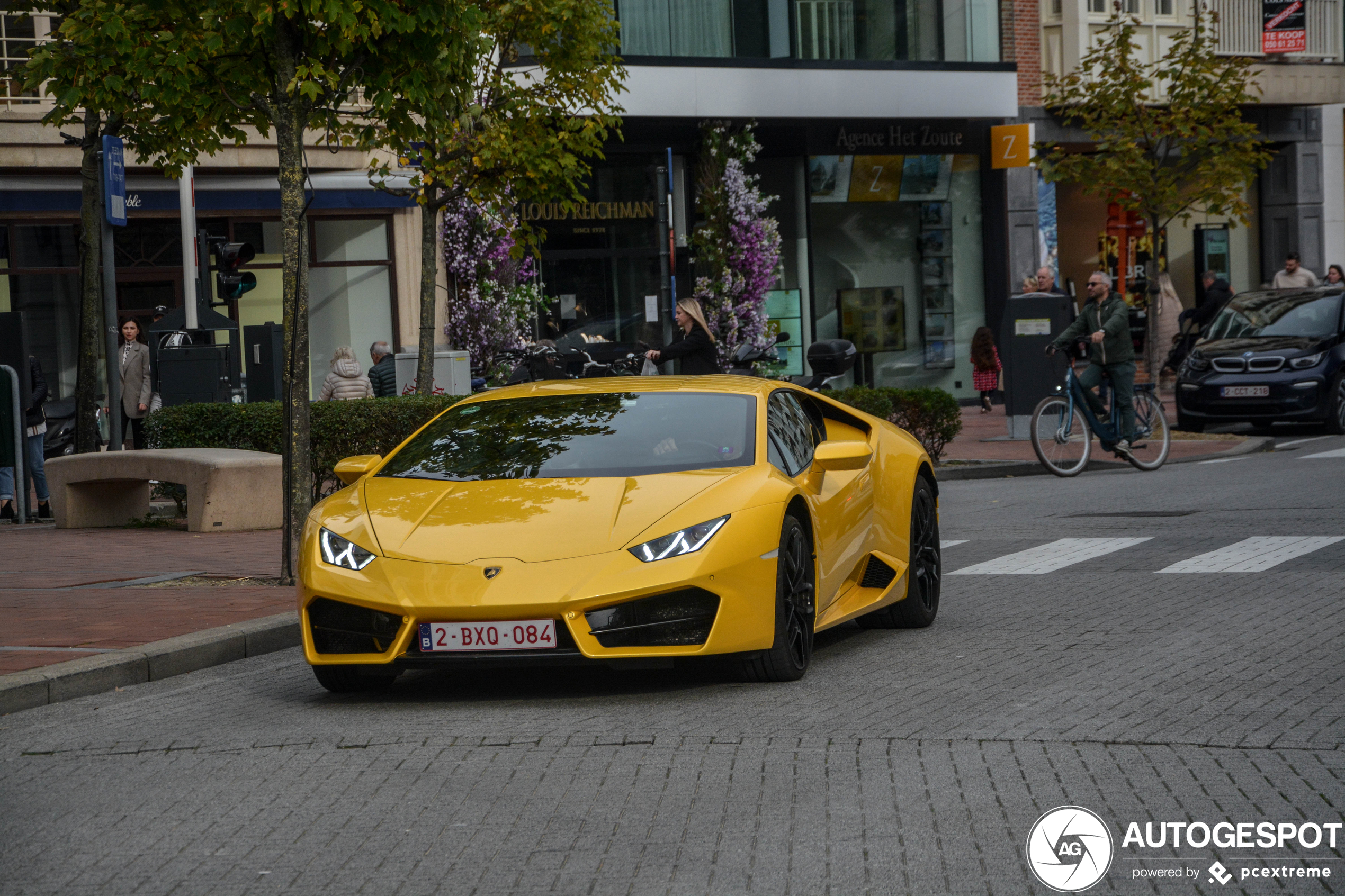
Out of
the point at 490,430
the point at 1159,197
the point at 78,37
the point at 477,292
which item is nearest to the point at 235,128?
the point at 78,37

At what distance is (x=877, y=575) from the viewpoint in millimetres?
8133

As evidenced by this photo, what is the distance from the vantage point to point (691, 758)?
5570mm

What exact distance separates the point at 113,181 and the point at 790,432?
9.52 meters

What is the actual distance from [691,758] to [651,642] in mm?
865

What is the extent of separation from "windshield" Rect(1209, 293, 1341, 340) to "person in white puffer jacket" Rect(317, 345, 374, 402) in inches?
441

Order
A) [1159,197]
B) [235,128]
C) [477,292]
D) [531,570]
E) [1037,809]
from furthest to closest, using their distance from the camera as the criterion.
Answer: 1. [477,292]
2. [1159,197]
3. [235,128]
4. [531,570]
5. [1037,809]

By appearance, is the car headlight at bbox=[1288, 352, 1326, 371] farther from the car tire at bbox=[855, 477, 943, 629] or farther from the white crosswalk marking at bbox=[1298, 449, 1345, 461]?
the car tire at bbox=[855, 477, 943, 629]

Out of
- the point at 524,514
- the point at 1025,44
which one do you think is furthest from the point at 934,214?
the point at 524,514

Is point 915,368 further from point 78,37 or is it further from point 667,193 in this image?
point 78,37

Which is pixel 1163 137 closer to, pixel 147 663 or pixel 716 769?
pixel 147 663

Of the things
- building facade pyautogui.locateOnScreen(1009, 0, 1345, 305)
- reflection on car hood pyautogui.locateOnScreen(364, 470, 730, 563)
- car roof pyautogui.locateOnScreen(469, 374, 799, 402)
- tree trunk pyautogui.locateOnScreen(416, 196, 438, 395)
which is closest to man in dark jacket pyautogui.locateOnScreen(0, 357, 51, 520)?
tree trunk pyautogui.locateOnScreen(416, 196, 438, 395)

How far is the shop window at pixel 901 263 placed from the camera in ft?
96.6

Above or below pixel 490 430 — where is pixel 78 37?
above

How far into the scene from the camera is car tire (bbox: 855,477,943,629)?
27.6 ft
